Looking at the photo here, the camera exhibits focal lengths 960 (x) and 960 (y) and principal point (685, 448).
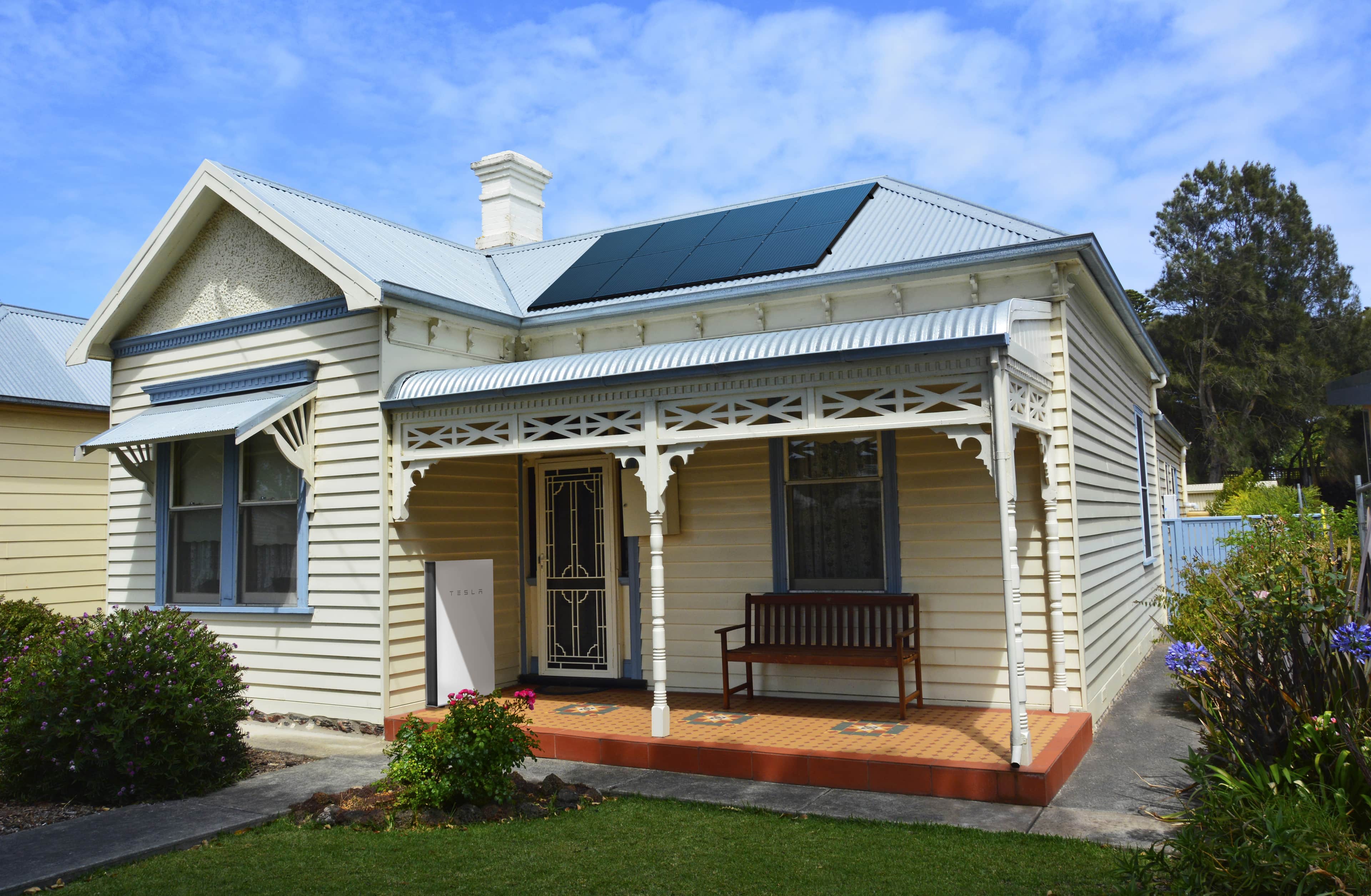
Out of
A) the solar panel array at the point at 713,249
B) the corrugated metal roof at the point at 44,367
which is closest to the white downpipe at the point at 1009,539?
the solar panel array at the point at 713,249

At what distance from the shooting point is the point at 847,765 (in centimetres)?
687

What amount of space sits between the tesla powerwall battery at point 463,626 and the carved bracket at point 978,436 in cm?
504

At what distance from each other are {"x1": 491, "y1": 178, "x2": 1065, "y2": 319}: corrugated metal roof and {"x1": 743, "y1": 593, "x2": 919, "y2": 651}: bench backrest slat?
3.04 metres

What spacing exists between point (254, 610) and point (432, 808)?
15.0ft

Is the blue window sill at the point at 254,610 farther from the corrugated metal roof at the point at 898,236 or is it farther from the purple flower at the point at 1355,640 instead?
the purple flower at the point at 1355,640

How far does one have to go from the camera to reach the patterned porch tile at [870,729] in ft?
25.2

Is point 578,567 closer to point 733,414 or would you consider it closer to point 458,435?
point 458,435

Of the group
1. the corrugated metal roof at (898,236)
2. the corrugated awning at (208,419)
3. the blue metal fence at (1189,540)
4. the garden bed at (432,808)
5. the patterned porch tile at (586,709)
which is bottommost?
the garden bed at (432,808)

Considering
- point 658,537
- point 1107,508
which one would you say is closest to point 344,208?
point 658,537

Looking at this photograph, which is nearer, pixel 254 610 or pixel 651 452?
pixel 651 452

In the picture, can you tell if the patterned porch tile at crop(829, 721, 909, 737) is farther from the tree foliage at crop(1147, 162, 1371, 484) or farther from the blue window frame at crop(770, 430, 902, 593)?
the tree foliage at crop(1147, 162, 1371, 484)

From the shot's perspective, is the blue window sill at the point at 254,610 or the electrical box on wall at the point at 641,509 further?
the electrical box on wall at the point at 641,509

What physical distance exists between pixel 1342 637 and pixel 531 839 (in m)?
4.53

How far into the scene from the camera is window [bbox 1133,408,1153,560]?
13195 millimetres
